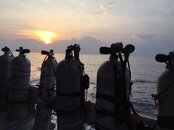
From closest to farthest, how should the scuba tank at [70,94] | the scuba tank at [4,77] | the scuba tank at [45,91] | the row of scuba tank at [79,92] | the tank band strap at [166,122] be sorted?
1. the tank band strap at [166,122]
2. the row of scuba tank at [79,92]
3. the scuba tank at [70,94]
4. the scuba tank at [45,91]
5. the scuba tank at [4,77]

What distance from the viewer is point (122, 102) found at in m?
5.56

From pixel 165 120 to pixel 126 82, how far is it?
94 centimetres

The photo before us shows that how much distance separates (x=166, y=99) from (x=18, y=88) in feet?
Result: 16.3

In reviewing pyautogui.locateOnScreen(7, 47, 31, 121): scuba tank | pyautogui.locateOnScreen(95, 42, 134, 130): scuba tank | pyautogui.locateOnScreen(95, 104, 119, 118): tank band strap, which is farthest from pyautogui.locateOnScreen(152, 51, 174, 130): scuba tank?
pyautogui.locateOnScreen(7, 47, 31, 121): scuba tank

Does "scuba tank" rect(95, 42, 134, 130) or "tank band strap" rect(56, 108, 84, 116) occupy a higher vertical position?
"scuba tank" rect(95, 42, 134, 130)

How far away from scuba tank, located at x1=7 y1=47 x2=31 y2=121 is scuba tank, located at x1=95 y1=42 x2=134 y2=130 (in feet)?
12.4

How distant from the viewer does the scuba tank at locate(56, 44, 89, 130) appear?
21.5 ft

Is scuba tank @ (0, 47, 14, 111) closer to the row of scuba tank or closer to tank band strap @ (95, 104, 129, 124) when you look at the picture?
the row of scuba tank

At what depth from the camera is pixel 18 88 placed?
900 cm

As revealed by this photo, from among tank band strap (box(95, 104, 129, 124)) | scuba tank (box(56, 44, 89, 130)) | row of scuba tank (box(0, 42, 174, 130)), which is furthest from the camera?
scuba tank (box(56, 44, 89, 130))

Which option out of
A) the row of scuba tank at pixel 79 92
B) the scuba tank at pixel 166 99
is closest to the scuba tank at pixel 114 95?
the row of scuba tank at pixel 79 92

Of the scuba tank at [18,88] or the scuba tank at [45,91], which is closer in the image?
the scuba tank at [45,91]

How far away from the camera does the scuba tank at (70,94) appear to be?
6547 mm

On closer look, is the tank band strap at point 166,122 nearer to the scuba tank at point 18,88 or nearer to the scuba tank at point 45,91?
the scuba tank at point 45,91
